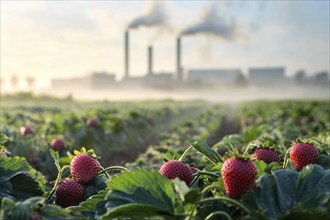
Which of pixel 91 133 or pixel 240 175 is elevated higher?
pixel 240 175

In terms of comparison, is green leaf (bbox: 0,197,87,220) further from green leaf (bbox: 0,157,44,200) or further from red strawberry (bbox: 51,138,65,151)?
red strawberry (bbox: 51,138,65,151)

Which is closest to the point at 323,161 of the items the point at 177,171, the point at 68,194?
the point at 177,171

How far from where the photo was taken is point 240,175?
1339 mm

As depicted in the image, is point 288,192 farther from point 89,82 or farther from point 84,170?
point 89,82

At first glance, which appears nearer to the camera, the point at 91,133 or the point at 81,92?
the point at 91,133

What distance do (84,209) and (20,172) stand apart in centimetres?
33

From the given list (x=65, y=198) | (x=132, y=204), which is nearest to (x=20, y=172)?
(x=65, y=198)

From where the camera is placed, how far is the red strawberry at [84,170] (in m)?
1.78

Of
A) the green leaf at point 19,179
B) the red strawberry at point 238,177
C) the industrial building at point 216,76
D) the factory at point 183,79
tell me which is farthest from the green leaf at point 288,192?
the industrial building at point 216,76

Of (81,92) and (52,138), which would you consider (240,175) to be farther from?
(81,92)

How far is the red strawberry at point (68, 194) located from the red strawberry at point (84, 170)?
0.06 meters

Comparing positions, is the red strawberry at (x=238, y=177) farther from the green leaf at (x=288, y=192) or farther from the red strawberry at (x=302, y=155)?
the red strawberry at (x=302, y=155)

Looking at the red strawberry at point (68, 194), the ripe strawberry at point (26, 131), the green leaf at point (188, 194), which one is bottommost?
the ripe strawberry at point (26, 131)

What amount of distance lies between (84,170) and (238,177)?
2.21 ft
